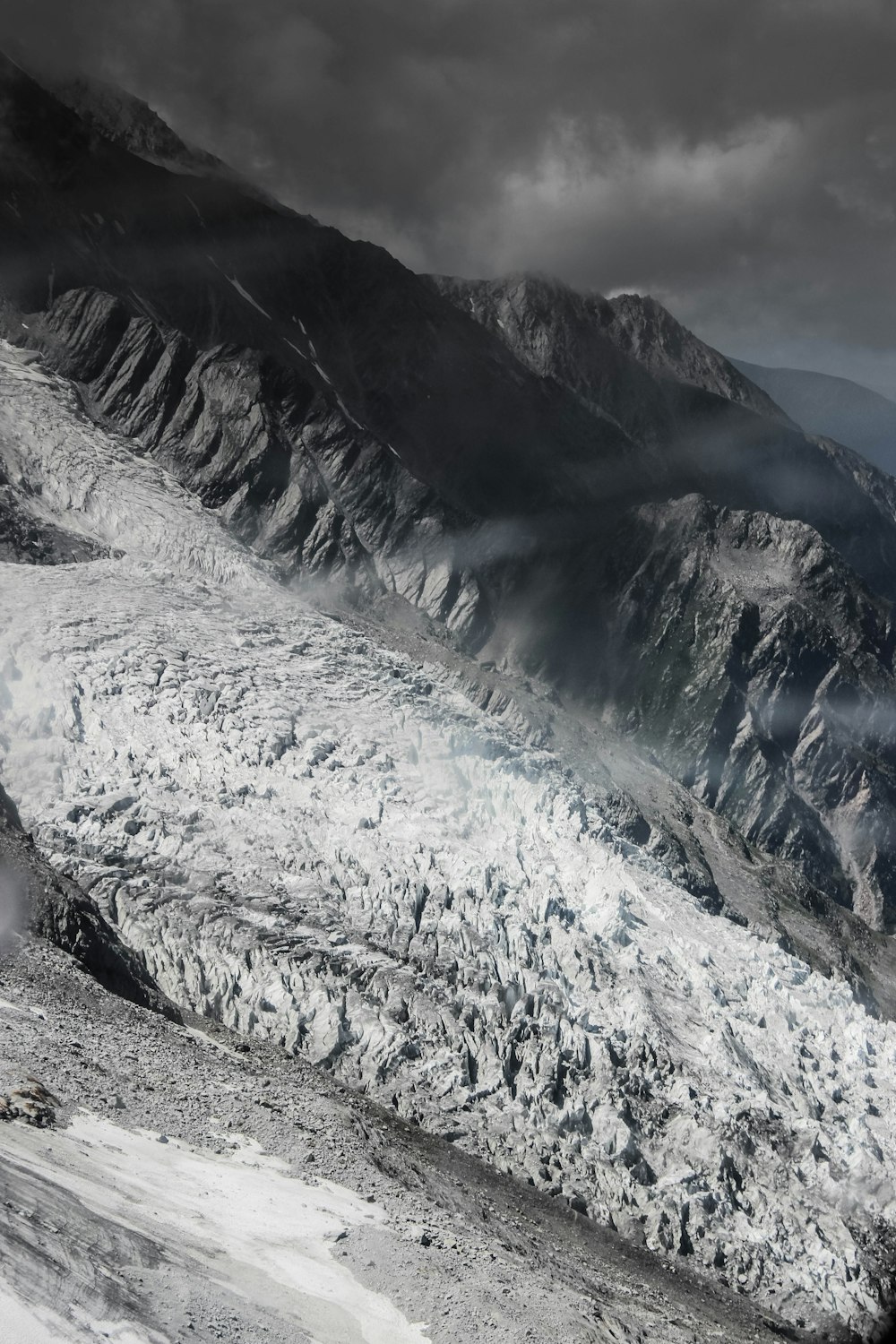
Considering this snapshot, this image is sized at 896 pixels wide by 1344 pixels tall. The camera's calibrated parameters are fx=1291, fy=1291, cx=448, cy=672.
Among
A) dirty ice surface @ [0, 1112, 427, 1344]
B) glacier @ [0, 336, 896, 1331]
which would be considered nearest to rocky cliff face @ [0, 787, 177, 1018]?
glacier @ [0, 336, 896, 1331]

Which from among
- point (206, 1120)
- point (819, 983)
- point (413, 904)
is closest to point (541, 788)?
point (413, 904)

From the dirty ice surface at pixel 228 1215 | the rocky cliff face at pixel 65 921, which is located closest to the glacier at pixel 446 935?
the rocky cliff face at pixel 65 921

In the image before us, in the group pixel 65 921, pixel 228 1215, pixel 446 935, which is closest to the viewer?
pixel 228 1215

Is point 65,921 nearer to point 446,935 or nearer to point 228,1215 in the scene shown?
point 446,935

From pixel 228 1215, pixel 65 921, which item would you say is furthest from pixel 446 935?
pixel 228 1215

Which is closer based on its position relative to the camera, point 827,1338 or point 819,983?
point 827,1338

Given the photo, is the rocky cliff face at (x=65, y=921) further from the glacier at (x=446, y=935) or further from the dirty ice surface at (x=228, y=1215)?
the dirty ice surface at (x=228, y=1215)

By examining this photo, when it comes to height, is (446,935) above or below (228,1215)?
above

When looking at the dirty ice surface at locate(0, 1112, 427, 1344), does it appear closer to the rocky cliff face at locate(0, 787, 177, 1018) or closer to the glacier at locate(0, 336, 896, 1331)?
the rocky cliff face at locate(0, 787, 177, 1018)

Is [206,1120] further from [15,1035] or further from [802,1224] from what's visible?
[802,1224]
